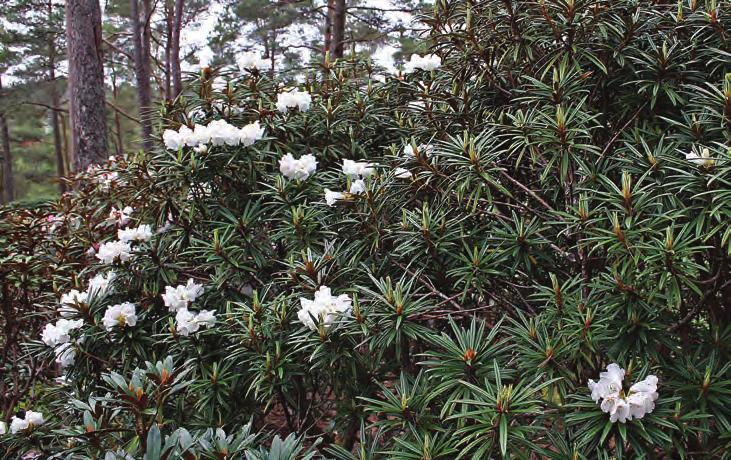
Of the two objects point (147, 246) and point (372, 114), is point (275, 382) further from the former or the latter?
point (372, 114)

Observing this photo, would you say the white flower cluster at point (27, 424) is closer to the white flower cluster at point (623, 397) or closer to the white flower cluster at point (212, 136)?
the white flower cluster at point (212, 136)

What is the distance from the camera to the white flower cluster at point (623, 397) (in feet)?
4.13

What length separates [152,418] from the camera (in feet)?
5.02

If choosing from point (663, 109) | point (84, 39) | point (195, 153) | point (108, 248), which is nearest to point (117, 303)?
point (108, 248)

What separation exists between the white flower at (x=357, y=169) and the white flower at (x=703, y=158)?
1144 mm

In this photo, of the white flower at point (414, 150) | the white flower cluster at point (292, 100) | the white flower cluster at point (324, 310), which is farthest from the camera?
the white flower cluster at point (292, 100)

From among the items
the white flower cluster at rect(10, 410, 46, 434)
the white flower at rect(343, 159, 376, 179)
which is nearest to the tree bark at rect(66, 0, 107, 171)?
the white flower cluster at rect(10, 410, 46, 434)

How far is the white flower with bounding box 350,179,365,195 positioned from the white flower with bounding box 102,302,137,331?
105cm

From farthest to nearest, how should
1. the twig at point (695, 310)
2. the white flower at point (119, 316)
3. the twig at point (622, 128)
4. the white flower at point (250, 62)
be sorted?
1. the white flower at point (250, 62)
2. the white flower at point (119, 316)
3. the twig at point (622, 128)
4. the twig at point (695, 310)

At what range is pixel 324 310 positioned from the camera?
5.53 feet

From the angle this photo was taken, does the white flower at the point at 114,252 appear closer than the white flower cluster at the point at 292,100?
Yes

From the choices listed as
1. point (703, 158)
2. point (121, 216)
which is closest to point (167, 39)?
point (121, 216)

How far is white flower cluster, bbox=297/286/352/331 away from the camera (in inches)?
65.9

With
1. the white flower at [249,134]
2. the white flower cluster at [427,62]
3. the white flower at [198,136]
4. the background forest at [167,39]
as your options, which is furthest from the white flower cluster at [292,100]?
the background forest at [167,39]
